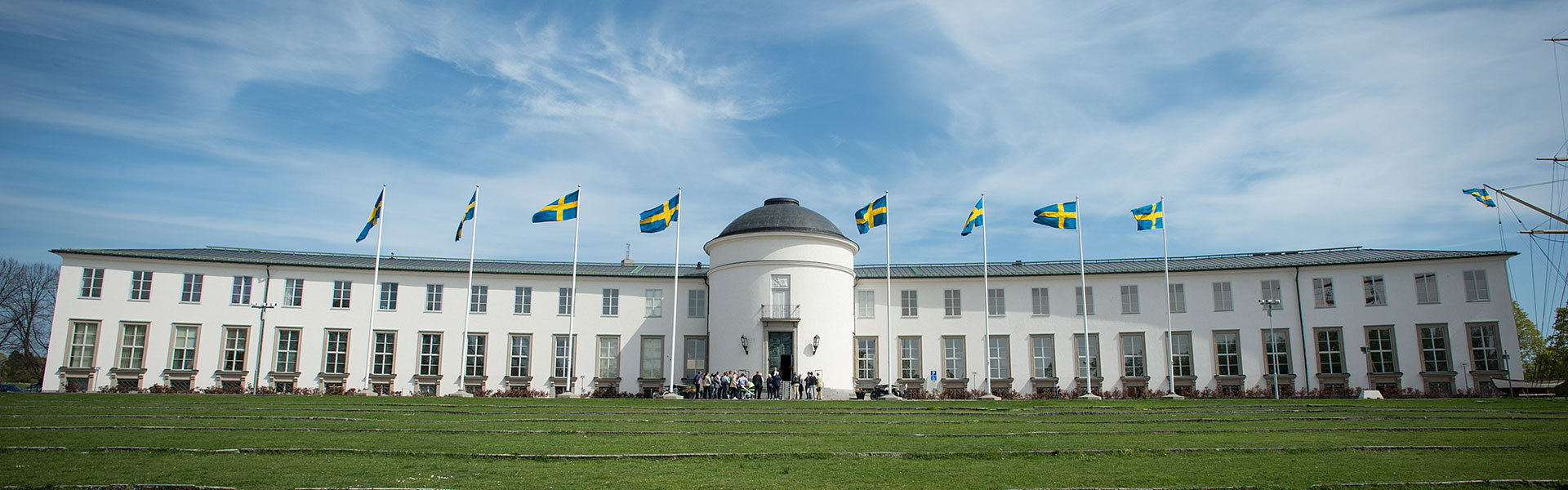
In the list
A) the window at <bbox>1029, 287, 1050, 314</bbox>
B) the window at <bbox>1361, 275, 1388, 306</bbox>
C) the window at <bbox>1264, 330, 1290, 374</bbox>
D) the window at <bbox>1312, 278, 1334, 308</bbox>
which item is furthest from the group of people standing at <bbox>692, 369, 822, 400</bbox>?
the window at <bbox>1361, 275, 1388, 306</bbox>

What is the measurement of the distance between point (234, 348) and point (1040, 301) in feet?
117

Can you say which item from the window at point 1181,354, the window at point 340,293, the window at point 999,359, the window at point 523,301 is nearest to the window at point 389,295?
the window at point 340,293

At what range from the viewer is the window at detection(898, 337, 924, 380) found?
4412 centimetres

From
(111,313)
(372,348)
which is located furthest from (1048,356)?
(111,313)

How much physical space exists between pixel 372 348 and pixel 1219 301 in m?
37.1

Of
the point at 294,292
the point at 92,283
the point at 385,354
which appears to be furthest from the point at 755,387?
the point at 92,283

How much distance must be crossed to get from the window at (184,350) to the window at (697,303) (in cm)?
2092

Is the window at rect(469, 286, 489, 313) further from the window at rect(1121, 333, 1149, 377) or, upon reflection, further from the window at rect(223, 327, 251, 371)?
the window at rect(1121, 333, 1149, 377)

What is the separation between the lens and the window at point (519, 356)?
4266 centimetres

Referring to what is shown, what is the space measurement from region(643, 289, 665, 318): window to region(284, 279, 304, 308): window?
48.7ft

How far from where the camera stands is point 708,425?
19.9 metres

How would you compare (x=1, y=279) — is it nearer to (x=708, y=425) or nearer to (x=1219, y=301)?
(x=708, y=425)

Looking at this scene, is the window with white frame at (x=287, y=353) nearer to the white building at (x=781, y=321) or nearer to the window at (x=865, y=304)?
the white building at (x=781, y=321)

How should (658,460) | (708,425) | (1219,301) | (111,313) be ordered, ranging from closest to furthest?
(658,460) → (708,425) → (111,313) → (1219,301)
